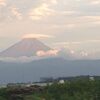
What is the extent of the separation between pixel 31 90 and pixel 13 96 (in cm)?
297

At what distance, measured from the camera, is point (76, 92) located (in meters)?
46.0

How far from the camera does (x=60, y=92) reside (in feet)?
150

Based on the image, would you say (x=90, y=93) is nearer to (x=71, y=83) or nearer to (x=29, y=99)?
(x=71, y=83)

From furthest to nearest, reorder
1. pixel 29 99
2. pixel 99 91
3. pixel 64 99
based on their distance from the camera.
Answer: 1. pixel 99 91
2. pixel 64 99
3. pixel 29 99

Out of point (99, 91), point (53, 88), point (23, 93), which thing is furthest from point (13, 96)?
point (99, 91)

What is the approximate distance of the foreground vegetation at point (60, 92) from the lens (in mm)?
43875

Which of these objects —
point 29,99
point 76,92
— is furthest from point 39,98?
point 76,92

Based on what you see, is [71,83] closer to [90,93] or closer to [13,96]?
[90,93]

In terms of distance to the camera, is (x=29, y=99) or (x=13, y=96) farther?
(x=13, y=96)

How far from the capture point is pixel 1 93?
46.7 m

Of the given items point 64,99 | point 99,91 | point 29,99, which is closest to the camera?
point 29,99

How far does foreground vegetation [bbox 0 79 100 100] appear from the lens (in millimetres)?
43875

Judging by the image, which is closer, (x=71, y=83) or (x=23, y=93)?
(x=23, y=93)

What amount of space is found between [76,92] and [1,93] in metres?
6.34
